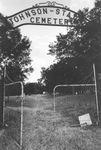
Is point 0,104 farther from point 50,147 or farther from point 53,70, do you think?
point 53,70

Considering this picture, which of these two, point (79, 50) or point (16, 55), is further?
point (16, 55)

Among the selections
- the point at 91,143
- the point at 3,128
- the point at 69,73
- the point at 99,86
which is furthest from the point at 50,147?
the point at 69,73

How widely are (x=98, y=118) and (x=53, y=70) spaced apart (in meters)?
22.2

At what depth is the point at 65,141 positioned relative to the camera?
17.8 feet

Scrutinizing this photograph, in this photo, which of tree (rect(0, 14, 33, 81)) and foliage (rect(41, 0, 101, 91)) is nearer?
foliage (rect(41, 0, 101, 91))

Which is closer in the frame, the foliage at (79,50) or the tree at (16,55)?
the foliage at (79,50)

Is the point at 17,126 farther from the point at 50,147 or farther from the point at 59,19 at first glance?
the point at 59,19

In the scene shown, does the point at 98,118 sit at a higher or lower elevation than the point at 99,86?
lower

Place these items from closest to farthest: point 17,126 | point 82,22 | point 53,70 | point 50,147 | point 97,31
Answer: point 50,147 → point 17,126 → point 82,22 → point 97,31 → point 53,70

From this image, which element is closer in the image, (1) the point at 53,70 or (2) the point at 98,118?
(2) the point at 98,118

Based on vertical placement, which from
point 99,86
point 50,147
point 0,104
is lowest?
point 50,147

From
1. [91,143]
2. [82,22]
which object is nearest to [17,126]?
[91,143]

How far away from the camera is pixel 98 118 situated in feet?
23.5

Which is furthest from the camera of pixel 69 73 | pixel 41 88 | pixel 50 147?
pixel 41 88
